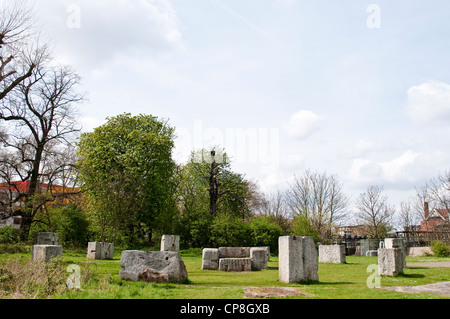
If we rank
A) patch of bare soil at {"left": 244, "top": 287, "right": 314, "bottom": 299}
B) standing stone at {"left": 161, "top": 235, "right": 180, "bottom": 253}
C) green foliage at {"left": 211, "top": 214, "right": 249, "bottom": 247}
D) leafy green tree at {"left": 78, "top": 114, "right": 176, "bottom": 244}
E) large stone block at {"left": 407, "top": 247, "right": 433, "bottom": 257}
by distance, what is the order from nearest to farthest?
1. patch of bare soil at {"left": 244, "top": 287, "right": 314, "bottom": 299}
2. standing stone at {"left": 161, "top": 235, "right": 180, "bottom": 253}
3. leafy green tree at {"left": 78, "top": 114, "right": 176, "bottom": 244}
4. green foliage at {"left": 211, "top": 214, "right": 249, "bottom": 247}
5. large stone block at {"left": 407, "top": 247, "right": 433, "bottom": 257}

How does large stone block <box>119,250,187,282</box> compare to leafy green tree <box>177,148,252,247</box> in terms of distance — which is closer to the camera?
large stone block <box>119,250,187,282</box>

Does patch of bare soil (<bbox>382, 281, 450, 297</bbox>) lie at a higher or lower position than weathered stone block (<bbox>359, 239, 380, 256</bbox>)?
higher

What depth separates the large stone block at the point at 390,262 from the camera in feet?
42.1

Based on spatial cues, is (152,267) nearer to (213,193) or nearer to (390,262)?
(390,262)

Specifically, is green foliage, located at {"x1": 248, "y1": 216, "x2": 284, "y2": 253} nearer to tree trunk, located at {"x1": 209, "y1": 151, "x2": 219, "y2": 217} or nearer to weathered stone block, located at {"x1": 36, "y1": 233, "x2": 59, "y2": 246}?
tree trunk, located at {"x1": 209, "y1": 151, "x2": 219, "y2": 217}

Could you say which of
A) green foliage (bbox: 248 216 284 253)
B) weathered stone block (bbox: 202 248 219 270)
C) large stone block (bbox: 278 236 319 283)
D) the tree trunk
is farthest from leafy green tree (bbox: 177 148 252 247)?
large stone block (bbox: 278 236 319 283)

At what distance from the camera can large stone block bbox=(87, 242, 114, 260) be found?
64.5 feet

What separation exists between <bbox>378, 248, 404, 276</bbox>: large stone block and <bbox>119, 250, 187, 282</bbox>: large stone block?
728cm

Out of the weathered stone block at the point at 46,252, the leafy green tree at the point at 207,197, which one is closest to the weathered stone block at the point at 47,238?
the weathered stone block at the point at 46,252

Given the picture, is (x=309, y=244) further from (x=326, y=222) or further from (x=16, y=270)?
(x=326, y=222)

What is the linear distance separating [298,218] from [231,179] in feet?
40.2

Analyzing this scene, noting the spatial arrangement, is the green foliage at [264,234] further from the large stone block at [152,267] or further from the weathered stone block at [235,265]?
the large stone block at [152,267]

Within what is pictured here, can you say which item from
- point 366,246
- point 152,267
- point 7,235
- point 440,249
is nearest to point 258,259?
point 152,267

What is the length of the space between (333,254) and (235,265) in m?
8.58
